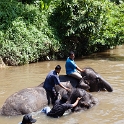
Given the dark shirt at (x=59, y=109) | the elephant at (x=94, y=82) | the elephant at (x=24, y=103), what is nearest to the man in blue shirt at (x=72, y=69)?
the elephant at (x=94, y=82)

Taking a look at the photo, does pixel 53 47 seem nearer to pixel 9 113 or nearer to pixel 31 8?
pixel 31 8

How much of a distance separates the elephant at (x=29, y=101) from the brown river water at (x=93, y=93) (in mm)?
189

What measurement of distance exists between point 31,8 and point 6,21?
7.52 feet

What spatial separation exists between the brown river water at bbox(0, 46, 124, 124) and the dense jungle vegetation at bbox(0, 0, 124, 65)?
0.70 m

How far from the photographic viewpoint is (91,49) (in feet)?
64.8

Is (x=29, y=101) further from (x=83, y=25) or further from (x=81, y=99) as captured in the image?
(x=83, y=25)

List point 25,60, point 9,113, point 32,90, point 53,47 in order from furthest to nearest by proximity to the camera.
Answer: point 53,47 → point 25,60 → point 32,90 → point 9,113

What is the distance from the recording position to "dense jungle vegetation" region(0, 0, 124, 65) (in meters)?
16.5

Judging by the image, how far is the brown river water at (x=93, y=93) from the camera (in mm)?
8781

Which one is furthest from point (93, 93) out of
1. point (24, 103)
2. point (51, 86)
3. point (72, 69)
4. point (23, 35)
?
point (23, 35)

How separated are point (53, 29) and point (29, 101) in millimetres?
9502

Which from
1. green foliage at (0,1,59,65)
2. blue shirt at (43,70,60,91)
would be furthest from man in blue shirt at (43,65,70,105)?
green foliage at (0,1,59,65)

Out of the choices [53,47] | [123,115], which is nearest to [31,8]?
[53,47]

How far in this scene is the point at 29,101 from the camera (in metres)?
9.23
